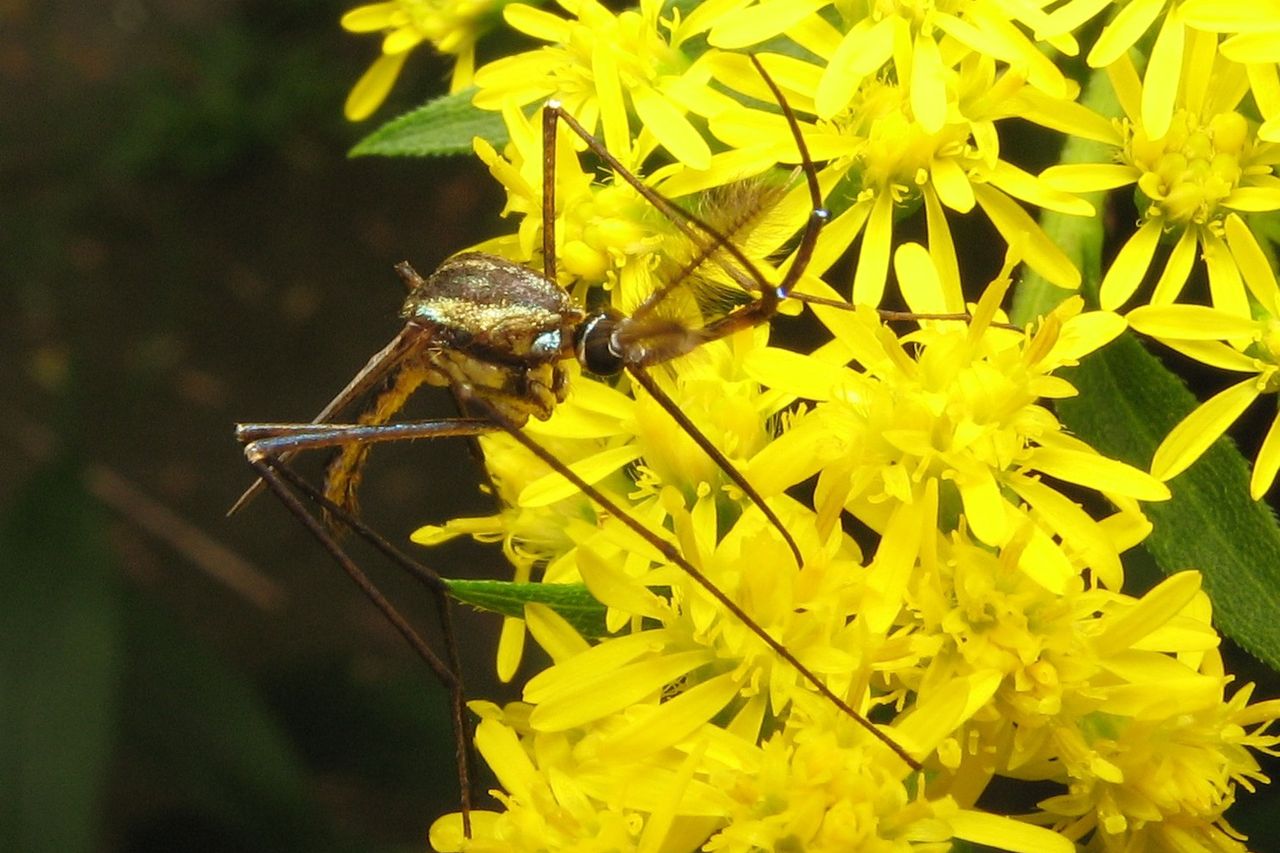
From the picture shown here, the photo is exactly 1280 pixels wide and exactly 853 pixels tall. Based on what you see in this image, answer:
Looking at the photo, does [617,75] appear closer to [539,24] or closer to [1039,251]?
[539,24]

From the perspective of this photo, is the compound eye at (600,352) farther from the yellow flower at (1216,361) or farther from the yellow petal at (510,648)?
the yellow flower at (1216,361)

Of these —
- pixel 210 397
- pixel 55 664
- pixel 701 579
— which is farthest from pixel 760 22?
pixel 210 397

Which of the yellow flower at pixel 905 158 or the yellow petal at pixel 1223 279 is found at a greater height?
the yellow flower at pixel 905 158

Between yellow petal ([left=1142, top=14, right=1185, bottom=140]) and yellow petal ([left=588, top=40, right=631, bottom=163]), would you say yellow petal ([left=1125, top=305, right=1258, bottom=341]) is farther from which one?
yellow petal ([left=588, top=40, right=631, bottom=163])

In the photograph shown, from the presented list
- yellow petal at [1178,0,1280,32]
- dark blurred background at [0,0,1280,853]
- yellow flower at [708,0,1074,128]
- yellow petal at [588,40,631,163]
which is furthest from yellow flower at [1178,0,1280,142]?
dark blurred background at [0,0,1280,853]

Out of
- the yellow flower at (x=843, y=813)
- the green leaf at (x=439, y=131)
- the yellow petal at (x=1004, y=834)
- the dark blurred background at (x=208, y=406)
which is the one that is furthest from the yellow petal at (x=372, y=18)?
the yellow petal at (x=1004, y=834)

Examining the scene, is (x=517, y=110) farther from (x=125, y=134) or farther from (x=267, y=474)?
(x=125, y=134)
